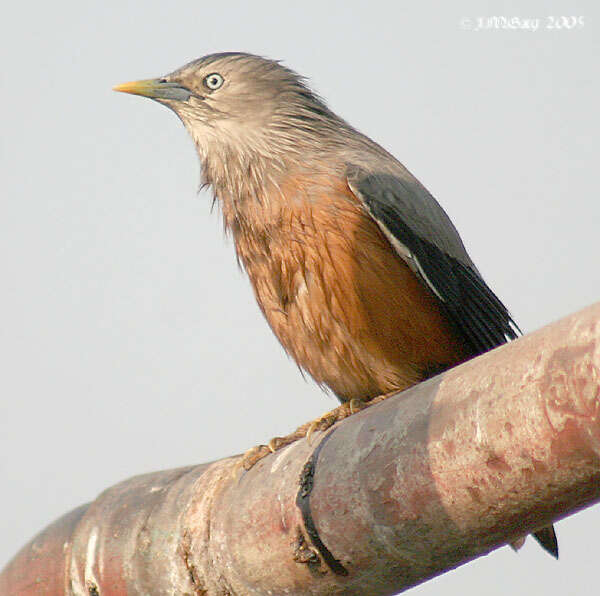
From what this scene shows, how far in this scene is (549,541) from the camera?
17.6ft

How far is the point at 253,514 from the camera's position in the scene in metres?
3.99

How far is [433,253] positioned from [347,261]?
0.70 m

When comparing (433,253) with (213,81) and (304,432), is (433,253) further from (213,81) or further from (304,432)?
(213,81)

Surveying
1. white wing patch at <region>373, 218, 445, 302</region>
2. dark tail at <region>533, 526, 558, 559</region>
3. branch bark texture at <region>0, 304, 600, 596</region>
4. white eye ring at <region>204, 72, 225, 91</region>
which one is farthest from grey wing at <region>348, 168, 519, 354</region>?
branch bark texture at <region>0, 304, 600, 596</region>

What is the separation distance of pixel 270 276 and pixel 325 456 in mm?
2094

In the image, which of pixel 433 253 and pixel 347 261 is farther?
pixel 433 253

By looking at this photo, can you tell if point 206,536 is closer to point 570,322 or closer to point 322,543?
point 322,543

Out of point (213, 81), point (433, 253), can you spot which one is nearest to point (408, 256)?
point (433, 253)

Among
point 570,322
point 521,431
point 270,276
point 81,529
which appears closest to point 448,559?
point 521,431

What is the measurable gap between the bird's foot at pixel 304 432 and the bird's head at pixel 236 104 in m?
1.90

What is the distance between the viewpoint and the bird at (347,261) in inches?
215

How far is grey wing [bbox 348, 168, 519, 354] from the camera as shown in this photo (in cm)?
556

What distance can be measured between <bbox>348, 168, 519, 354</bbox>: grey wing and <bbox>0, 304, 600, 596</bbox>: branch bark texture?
68.5 inches

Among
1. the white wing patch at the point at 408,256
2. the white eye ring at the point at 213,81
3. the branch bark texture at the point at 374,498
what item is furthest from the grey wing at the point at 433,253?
the branch bark texture at the point at 374,498
